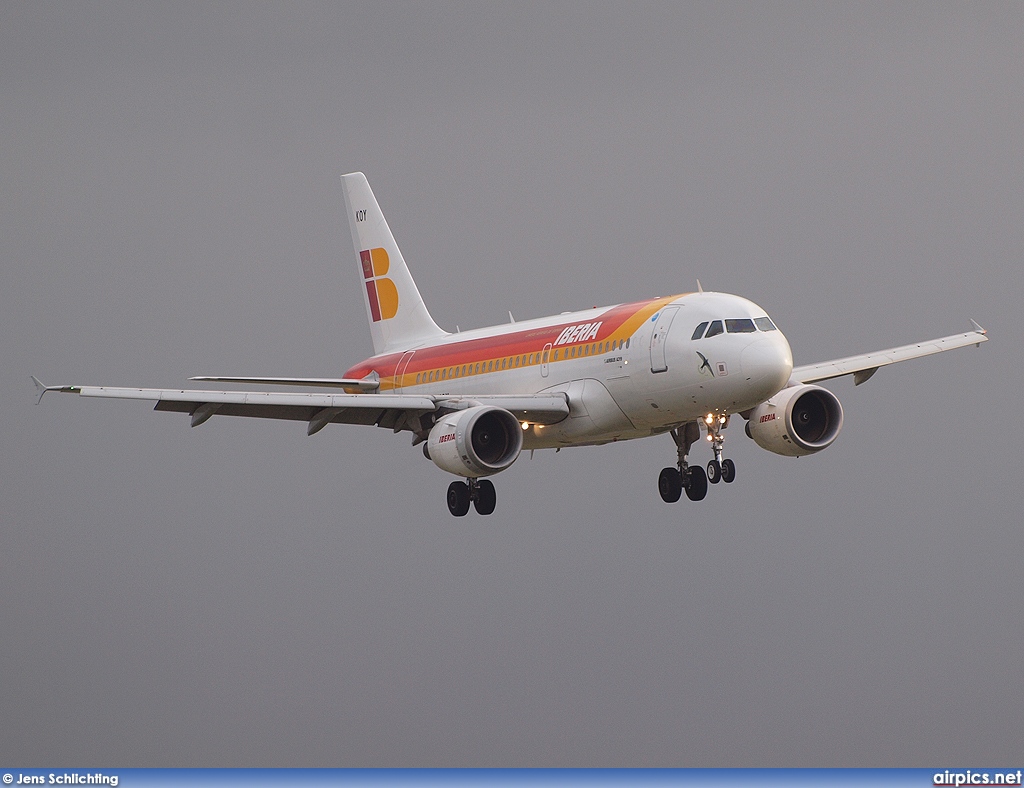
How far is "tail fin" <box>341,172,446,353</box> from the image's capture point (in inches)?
2232

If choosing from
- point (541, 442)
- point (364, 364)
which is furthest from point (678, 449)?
point (364, 364)

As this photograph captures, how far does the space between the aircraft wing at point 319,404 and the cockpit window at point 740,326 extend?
16.3ft

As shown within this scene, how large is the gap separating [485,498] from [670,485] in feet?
15.8

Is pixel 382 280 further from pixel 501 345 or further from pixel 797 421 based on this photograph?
pixel 797 421

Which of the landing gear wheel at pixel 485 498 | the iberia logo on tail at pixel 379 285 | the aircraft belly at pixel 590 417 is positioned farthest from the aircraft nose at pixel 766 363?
the iberia logo on tail at pixel 379 285

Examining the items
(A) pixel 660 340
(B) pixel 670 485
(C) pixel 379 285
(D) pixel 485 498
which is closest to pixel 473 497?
(D) pixel 485 498

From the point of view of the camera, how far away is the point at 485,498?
47.5m

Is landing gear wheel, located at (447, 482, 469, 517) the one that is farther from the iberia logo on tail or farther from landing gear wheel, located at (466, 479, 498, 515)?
the iberia logo on tail

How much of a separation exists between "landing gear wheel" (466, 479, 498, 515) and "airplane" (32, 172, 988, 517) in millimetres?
26

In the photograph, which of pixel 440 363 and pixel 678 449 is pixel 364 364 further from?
pixel 678 449

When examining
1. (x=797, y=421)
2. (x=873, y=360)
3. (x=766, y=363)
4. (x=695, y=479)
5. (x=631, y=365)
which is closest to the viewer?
(x=766, y=363)

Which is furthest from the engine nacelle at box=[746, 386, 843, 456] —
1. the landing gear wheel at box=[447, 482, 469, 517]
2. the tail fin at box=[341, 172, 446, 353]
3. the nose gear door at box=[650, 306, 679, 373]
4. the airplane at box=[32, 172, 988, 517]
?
the tail fin at box=[341, 172, 446, 353]

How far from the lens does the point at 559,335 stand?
46500 mm

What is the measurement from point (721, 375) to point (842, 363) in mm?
7940
